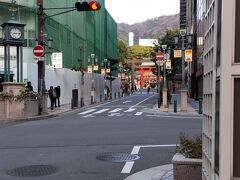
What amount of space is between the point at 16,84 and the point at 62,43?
86.9 ft

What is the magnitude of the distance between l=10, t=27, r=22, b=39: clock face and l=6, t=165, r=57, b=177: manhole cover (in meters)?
15.3

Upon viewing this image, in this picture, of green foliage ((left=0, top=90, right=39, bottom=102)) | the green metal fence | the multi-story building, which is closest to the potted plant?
green foliage ((left=0, top=90, right=39, bottom=102))

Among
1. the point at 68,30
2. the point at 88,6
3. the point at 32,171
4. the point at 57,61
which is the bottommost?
the point at 32,171

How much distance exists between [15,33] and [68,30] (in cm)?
2914

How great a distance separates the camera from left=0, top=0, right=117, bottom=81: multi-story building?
41219mm

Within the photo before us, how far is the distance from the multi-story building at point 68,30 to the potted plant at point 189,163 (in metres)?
21.9

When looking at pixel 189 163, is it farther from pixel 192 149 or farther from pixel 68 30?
pixel 68 30

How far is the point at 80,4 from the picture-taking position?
68.1ft

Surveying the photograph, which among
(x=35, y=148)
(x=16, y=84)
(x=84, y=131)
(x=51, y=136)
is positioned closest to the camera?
(x=35, y=148)

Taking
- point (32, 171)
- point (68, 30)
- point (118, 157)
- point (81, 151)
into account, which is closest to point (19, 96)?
point (81, 151)

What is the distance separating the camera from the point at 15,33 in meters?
23.7

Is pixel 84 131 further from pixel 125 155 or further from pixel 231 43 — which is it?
pixel 231 43

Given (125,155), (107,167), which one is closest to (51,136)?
(125,155)

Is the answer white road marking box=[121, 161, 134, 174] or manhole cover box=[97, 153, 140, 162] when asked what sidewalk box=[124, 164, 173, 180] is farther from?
manhole cover box=[97, 153, 140, 162]
